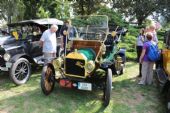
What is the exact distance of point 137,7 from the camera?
3145 cm

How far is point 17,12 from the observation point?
2361 centimetres

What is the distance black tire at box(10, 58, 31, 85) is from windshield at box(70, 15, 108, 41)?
190cm

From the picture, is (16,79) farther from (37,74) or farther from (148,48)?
(148,48)

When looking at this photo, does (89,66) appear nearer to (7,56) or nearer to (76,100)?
(76,100)

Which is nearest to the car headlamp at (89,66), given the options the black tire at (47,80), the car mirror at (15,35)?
the black tire at (47,80)

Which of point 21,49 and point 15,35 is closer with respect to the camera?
point 21,49

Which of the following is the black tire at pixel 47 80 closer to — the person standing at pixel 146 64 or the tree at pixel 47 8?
the person standing at pixel 146 64

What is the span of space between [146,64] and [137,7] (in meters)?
24.8

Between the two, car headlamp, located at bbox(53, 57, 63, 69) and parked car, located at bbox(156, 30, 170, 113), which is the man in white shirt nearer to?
car headlamp, located at bbox(53, 57, 63, 69)

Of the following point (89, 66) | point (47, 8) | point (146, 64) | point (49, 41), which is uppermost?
point (47, 8)

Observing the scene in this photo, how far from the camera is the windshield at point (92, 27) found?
7551 millimetres

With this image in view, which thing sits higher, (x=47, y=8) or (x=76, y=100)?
(x=47, y=8)

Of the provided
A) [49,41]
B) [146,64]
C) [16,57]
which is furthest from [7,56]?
[146,64]

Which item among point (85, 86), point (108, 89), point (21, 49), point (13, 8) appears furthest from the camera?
A: point (13, 8)
